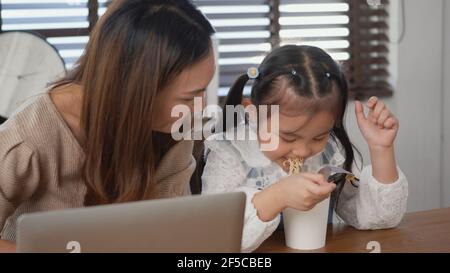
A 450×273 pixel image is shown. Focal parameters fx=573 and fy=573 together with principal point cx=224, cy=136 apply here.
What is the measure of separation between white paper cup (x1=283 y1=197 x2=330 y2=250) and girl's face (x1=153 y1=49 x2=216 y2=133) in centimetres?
28

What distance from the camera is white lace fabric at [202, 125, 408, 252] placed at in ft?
4.06

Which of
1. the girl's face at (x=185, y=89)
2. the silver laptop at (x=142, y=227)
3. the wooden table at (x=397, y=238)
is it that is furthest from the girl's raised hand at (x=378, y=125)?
the silver laptop at (x=142, y=227)

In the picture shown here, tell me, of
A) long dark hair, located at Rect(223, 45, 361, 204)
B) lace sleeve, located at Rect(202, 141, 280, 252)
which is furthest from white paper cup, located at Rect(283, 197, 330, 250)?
long dark hair, located at Rect(223, 45, 361, 204)

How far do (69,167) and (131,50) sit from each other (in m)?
0.28

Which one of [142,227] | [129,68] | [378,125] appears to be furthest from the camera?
[378,125]

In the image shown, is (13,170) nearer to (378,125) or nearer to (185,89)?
(185,89)

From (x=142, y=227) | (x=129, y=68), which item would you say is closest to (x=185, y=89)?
(x=129, y=68)

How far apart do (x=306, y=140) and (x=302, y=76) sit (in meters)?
0.14

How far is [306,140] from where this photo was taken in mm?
1210

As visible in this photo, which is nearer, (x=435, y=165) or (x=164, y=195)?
(x=164, y=195)

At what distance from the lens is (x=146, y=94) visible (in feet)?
3.32

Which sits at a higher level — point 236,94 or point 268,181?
point 236,94
